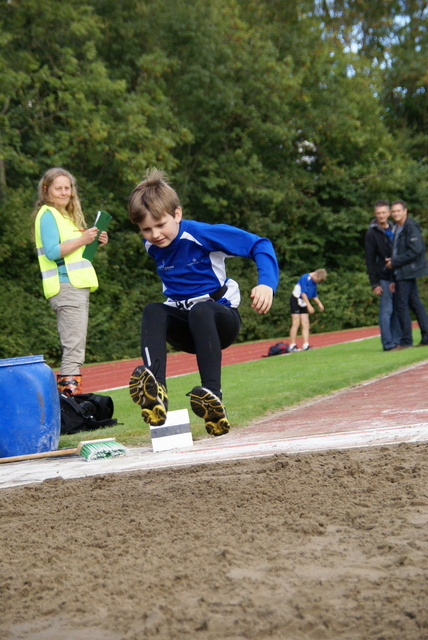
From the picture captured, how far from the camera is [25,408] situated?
653cm

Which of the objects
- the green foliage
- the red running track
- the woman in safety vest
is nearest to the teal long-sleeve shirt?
the woman in safety vest

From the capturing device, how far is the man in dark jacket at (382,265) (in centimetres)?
1387

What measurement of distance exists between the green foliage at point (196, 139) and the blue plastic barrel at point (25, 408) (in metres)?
13.2

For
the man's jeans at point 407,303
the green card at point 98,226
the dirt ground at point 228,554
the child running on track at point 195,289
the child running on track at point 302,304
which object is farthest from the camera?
the child running on track at point 302,304

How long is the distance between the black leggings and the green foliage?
14695 mm

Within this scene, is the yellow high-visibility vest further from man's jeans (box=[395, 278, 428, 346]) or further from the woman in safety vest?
man's jeans (box=[395, 278, 428, 346])

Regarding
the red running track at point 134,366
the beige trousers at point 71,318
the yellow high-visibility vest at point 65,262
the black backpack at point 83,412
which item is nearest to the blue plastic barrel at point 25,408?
the black backpack at point 83,412

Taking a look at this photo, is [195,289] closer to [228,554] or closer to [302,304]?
[228,554]

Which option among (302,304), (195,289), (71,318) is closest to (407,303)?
(302,304)

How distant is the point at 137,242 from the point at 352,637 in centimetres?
2149

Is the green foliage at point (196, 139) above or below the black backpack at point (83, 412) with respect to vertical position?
above

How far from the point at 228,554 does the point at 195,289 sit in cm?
257


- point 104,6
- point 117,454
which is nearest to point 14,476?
point 117,454

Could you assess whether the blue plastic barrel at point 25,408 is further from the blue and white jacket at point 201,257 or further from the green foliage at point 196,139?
the green foliage at point 196,139
